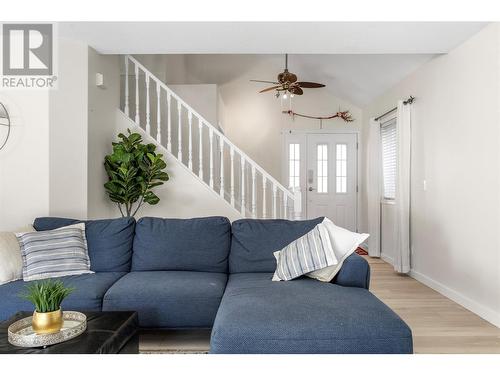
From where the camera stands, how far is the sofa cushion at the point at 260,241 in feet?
8.94

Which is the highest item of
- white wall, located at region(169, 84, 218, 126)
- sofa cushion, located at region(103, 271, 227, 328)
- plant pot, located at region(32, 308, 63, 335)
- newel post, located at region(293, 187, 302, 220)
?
white wall, located at region(169, 84, 218, 126)

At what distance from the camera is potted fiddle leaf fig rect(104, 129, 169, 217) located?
3.97m

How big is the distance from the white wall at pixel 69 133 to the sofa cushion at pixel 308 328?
2474 millimetres

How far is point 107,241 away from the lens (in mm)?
2766

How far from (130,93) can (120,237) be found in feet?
10.1

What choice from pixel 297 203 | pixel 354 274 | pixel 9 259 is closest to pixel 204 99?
pixel 297 203

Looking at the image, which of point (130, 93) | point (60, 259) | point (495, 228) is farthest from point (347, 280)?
point (130, 93)

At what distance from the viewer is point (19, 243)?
2523 millimetres

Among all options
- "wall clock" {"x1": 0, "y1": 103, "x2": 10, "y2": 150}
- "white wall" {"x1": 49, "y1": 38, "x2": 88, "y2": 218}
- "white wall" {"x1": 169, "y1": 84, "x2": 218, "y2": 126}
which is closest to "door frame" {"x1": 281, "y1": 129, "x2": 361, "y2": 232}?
"white wall" {"x1": 169, "y1": 84, "x2": 218, "y2": 126}

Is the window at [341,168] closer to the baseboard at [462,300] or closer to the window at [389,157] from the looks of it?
the window at [389,157]

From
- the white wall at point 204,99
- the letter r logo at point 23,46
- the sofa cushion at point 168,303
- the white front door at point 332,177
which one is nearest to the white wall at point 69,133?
the letter r logo at point 23,46

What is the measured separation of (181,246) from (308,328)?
4.53 feet

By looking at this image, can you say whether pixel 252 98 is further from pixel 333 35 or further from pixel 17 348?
pixel 17 348

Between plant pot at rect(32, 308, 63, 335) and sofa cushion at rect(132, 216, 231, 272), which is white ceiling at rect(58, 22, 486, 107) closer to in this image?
sofa cushion at rect(132, 216, 231, 272)
